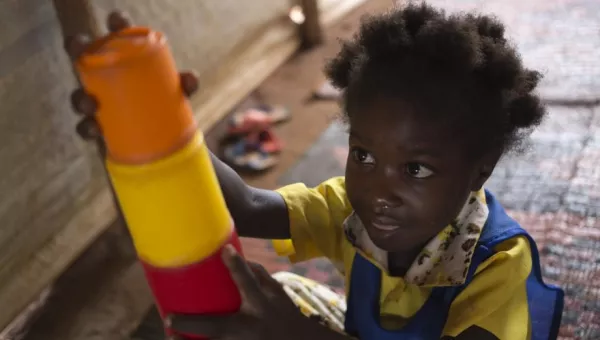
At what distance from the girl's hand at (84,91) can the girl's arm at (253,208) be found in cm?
30

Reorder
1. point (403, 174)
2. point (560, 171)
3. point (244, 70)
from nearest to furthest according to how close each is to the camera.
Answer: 1. point (403, 174)
2. point (560, 171)
3. point (244, 70)

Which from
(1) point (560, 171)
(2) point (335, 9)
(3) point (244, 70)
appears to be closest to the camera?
(1) point (560, 171)

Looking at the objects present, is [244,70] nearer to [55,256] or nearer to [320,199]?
[55,256]

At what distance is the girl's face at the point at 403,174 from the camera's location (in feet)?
2.22

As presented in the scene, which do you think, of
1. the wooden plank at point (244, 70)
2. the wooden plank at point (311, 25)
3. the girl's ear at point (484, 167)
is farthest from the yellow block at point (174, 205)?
the wooden plank at point (311, 25)

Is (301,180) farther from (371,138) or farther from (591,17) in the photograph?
(591,17)

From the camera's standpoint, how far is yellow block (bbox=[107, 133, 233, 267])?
0.48 m

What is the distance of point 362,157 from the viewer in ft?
2.38

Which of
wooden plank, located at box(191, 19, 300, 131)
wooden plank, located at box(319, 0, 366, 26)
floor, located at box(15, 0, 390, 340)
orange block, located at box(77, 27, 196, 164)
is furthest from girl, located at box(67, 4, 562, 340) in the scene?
wooden plank, located at box(319, 0, 366, 26)

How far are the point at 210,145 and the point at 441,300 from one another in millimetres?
1048

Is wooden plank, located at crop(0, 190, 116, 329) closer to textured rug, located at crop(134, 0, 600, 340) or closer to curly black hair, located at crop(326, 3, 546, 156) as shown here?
textured rug, located at crop(134, 0, 600, 340)

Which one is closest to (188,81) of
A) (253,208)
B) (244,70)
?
(253,208)

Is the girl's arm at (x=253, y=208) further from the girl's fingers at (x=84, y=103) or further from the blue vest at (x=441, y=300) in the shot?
the girl's fingers at (x=84, y=103)

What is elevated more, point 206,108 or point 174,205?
point 174,205
